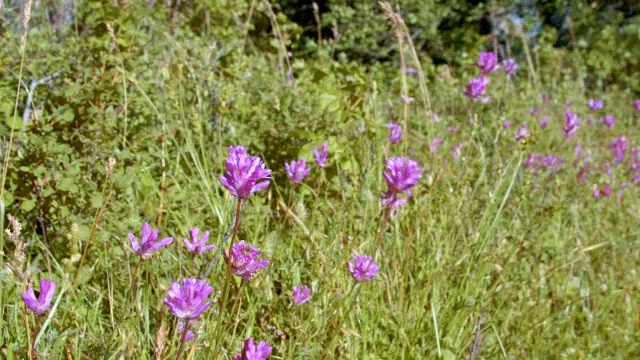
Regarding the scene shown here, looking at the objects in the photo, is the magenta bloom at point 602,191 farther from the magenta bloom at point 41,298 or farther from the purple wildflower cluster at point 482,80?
the magenta bloom at point 41,298

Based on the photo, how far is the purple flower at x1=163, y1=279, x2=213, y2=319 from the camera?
1.03 meters

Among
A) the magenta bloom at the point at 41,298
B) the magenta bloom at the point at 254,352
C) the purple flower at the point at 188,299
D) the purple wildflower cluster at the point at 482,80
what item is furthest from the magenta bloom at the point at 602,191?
the magenta bloom at the point at 41,298

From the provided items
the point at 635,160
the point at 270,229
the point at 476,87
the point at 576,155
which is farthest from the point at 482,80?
the point at 635,160

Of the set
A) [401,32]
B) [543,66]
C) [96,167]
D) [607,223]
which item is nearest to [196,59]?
[401,32]

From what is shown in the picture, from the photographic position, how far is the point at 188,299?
1.04m

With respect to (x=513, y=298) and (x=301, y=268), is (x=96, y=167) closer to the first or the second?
(x=301, y=268)

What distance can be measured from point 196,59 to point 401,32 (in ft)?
3.47

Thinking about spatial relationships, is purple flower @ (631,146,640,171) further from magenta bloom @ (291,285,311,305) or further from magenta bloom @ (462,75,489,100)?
magenta bloom @ (291,285,311,305)

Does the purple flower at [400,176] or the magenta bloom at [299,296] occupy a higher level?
the purple flower at [400,176]

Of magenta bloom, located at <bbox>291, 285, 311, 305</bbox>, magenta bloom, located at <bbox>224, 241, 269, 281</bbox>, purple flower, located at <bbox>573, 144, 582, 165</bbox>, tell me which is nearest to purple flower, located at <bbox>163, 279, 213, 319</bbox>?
magenta bloom, located at <bbox>224, 241, 269, 281</bbox>

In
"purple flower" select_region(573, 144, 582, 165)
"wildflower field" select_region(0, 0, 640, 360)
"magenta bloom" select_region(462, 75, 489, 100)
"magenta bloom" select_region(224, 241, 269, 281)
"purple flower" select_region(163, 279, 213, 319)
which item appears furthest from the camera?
"purple flower" select_region(573, 144, 582, 165)

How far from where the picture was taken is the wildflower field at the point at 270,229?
1436 millimetres

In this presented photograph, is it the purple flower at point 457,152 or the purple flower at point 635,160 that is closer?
the purple flower at point 457,152

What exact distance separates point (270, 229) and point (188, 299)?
1193mm
